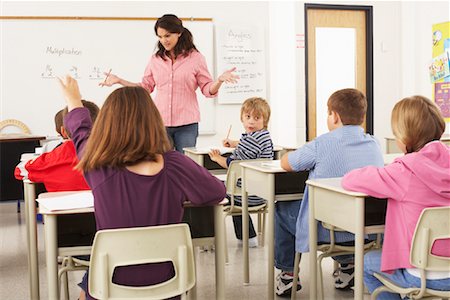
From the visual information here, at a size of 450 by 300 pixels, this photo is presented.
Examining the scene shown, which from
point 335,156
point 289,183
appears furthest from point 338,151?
point 289,183

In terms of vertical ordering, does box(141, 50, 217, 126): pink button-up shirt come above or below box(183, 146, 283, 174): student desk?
above

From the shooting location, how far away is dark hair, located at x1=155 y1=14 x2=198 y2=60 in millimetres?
4352

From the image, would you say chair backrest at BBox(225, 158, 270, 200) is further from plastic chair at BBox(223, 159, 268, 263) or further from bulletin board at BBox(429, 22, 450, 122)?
bulletin board at BBox(429, 22, 450, 122)

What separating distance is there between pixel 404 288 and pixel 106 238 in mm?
1096

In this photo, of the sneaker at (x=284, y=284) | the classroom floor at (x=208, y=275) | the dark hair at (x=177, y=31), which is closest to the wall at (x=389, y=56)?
the classroom floor at (x=208, y=275)

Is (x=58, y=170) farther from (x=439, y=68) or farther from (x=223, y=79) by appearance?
(x=439, y=68)

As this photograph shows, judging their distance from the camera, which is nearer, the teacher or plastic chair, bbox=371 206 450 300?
plastic chair, bbox=371 206 450 300

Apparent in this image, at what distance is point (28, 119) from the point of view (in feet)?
21.2

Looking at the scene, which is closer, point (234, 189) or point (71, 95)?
point (71, 95)

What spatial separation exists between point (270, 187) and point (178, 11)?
411 centimetres

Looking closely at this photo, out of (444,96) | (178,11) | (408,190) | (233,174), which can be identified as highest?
(178,11)

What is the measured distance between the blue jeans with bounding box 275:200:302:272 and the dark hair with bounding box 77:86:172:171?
1461 millimetres

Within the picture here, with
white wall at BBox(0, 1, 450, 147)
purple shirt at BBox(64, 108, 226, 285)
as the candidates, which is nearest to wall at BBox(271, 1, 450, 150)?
white wall at BBox(0, 1, 450, 147)

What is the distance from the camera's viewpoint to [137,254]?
199 cm
